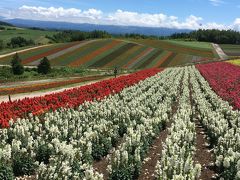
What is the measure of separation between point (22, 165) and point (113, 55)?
88.4 metres

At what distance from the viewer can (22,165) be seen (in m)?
13.0

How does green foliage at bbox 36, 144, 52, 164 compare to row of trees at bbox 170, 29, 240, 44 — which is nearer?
green foliage at bbox 36, 144, 52, 164

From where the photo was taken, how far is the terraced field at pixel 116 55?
299ft

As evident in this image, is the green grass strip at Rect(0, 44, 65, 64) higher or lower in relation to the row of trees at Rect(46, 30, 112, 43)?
lower

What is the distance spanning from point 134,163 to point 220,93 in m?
18.3

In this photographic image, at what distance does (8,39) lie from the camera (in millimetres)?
168625

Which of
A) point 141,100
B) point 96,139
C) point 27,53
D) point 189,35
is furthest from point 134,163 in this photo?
point 189,35

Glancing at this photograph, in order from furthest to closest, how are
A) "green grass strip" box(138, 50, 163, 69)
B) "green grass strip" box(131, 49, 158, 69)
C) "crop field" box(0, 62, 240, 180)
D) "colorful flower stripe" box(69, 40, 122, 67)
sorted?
"colorful flower stripe" box(69, 40, 122, 67) → "green grass strip" box(131, 49, 158, 69) → "green grass strip" box(138, 50, 163, 69) → "crop field" box(0, 62, 240, 180)

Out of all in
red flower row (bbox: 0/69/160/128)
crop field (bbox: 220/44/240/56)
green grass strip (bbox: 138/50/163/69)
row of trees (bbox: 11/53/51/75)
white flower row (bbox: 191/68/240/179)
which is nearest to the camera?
white flower row (bbox: 191/68/240/179)

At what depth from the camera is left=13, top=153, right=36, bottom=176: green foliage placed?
13023 mm

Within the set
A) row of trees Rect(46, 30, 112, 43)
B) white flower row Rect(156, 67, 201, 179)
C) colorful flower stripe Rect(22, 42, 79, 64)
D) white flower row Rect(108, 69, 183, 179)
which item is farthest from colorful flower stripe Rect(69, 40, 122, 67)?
white flower row Rect(156, 67, 201, 179)

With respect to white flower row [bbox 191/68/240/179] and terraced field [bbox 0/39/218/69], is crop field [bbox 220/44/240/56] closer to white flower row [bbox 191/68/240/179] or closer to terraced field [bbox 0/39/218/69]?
terraced field [bbox 0/39/218/69]

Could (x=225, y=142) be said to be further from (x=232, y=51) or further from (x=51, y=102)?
(x=232, y=51)

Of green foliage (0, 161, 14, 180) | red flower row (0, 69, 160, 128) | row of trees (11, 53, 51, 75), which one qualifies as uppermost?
green foliage (0, 161, 14, 180)
